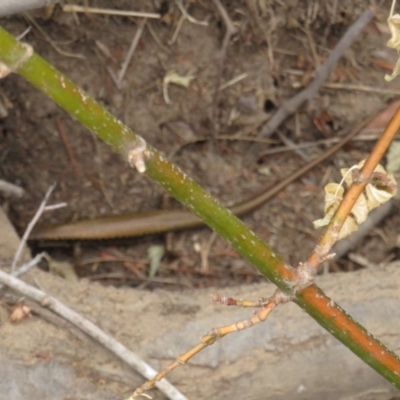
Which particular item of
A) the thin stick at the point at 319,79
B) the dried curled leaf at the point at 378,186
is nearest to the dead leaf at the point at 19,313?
the dried curled leaf at the point at 378,186

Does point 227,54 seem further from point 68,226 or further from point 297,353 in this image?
point 297,353

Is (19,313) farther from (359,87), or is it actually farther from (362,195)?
(359,87)

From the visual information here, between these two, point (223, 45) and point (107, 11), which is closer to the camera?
point (107, 11)

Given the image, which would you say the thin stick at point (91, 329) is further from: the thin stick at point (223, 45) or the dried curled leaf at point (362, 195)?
the thin stick at point (223, 45)

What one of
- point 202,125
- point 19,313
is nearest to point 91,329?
point 19,313

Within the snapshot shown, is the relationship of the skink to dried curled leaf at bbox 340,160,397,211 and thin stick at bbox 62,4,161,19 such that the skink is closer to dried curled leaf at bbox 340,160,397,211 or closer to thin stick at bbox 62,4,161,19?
thin stick at bbox 62,4,161,19
